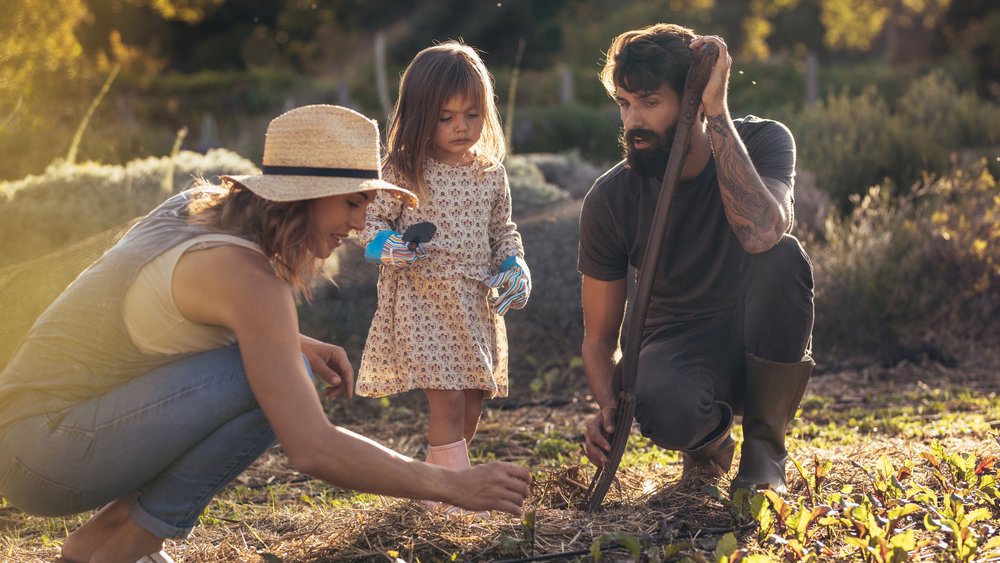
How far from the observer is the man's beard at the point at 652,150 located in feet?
11.6

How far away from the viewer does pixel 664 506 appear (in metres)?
3.31

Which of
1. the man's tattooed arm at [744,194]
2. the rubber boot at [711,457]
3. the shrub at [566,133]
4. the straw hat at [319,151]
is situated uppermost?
the straw hat at [319,151]

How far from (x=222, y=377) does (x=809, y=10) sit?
35.9m

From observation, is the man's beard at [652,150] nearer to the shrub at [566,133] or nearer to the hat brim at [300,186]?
the hat brim at [300,186]

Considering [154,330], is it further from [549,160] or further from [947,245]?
[549,160]

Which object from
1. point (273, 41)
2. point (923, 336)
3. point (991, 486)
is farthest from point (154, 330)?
point (273, 41)

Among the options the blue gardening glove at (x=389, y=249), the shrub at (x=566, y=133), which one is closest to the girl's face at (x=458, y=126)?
the blue gardening glove at (x=389, y=249)

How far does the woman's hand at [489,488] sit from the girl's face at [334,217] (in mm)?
643

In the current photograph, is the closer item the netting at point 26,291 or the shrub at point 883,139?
the netting at point 26,291

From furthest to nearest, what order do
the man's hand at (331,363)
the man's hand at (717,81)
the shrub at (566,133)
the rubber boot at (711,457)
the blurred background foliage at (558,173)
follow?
the shrub at (566,133)
the blurred background foliage at (558,173)
the rubber boot at (711,457)
the man's hand at (717,81)
the man's hand at (331,363)

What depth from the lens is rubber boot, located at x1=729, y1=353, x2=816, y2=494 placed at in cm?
338

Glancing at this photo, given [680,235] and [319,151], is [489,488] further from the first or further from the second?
[680,235]

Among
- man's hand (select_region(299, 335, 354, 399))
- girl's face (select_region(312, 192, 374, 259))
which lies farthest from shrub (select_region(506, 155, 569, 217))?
girl's face (select_region(312, 192, 374, 259))

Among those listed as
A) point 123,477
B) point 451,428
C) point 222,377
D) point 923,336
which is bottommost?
point 923,336
